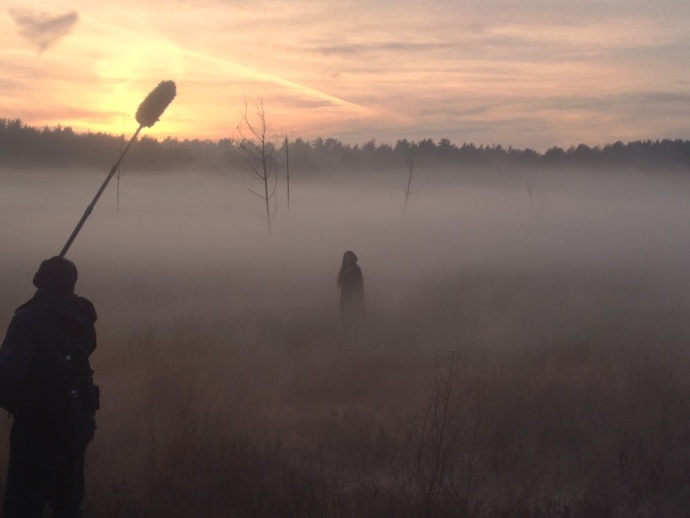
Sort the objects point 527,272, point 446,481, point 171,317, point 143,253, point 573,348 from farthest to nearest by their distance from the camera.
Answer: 1. point 143,253
2. point 527,272
3. point 171,317
4. point 573,348
5. point 446,481

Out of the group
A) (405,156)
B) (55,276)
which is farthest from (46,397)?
(405,156)

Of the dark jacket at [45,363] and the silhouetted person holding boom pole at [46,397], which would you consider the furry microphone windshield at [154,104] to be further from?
the dark jacket at [45,363]

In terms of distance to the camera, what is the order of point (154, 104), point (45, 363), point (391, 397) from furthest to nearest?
point (391, 397), point (154, 104), point (45, 363)

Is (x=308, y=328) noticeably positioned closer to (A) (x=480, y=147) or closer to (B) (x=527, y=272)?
(B) (x=527, y=272)

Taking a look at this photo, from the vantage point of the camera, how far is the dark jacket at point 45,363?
4629 mm

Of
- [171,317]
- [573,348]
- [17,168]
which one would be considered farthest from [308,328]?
[17,168]

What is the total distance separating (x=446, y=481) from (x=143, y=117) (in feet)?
13.6

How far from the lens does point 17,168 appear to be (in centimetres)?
8350

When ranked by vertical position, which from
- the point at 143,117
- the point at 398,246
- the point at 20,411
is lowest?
the point at 398,246

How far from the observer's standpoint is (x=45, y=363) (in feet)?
15.8

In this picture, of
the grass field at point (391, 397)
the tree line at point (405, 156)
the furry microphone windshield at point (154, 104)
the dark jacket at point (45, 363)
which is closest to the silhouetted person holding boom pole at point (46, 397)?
the dark jacket at point (45, 363)

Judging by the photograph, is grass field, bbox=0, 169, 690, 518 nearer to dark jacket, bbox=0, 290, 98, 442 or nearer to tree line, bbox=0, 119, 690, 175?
dark jacket, bbox=0, 290, 98, 442

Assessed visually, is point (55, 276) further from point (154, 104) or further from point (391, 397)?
point (391, 397)

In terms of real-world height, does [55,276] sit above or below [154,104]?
below
